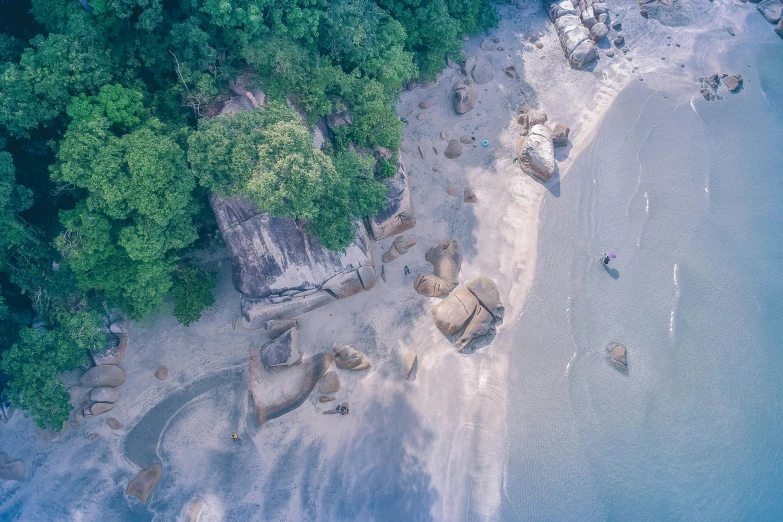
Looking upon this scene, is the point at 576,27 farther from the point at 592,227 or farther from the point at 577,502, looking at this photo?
the point at 577,502

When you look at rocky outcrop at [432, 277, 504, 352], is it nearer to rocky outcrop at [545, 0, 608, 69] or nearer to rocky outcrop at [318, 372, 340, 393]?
rocky outcrop at [318, 372, 340, 393]

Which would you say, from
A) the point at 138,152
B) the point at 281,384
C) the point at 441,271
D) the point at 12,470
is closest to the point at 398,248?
the point at 441,271

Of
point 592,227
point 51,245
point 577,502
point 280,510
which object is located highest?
point 51,245

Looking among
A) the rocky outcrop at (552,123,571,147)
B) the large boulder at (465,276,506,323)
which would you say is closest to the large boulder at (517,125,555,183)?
the rocky outcrop at (552,123,571,147)

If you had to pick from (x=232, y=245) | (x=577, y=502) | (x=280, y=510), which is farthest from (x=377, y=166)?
(x=577, y=502)

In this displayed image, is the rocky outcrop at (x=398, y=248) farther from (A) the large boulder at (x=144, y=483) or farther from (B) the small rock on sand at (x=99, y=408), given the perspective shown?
(B) the small rock on sand at (x=99, y=408)

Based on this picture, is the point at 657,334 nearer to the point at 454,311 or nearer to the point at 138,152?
the point at 454,311
